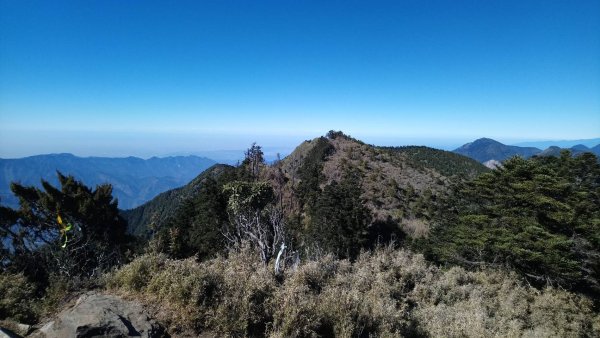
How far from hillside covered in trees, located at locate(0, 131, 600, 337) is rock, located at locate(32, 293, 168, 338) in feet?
1.07

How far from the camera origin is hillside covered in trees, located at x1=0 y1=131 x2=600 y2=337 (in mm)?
4961

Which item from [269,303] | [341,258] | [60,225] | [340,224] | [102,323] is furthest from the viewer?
[340,224]

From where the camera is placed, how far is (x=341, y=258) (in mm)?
24438

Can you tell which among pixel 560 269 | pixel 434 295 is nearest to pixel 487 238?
pixel 560 269

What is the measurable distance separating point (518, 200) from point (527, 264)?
153 inches

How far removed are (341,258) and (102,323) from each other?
2163 cm

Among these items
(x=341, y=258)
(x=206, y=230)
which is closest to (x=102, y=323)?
(x=341, y=258)

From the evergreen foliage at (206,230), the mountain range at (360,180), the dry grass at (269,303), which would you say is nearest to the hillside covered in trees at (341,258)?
the dry grass at (269,303)

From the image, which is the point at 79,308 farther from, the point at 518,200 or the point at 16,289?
the point at 518,200

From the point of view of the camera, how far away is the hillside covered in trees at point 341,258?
16.3 ft

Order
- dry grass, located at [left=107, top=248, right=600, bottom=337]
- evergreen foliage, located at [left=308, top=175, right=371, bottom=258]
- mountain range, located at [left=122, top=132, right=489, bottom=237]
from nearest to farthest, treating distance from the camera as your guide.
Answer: dry grass, located at [left=107, top=248, right=600, bottom=337] < evergreen foliage, located at [left=308, top=175, right=371, bottom=258] < mountain range, located at [left=122, top=132, right=489, bottom=237]

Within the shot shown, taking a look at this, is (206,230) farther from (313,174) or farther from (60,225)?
(313,174)

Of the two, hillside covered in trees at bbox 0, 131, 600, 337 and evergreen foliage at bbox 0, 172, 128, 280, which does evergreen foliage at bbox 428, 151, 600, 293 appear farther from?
evergreen foliage at bbox 0, 172, 128, 280

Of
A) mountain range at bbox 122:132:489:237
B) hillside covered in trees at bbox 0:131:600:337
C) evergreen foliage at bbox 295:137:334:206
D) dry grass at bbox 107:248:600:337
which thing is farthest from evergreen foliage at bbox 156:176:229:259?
dry grass at bbox 107:248:600:337
